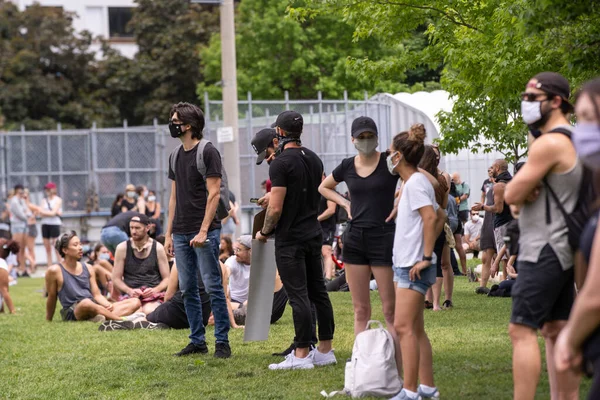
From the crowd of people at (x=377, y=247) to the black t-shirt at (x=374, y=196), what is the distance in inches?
0.4

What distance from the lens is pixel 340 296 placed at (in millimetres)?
15484

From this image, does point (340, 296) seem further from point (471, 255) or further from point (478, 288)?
point (471, 255)

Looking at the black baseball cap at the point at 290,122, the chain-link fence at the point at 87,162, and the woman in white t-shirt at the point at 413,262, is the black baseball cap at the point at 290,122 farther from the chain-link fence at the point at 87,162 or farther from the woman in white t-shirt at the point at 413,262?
the chain-link fence at the point at 87,162

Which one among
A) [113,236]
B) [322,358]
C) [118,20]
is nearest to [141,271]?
[113,236]

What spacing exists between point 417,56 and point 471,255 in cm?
837

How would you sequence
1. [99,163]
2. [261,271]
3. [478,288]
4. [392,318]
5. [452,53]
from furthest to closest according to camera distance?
[99,163]
[478,288]
[452,53]
[261,271]
[392,318]

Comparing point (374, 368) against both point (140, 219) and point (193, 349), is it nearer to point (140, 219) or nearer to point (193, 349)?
point (193, 349)

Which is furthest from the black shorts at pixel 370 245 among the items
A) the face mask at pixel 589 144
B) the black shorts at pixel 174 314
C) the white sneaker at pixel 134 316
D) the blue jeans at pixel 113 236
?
the blue jeans at pixel 113 236

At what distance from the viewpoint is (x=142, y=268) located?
13758 millimetres

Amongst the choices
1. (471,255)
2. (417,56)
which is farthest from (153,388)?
(471,255)

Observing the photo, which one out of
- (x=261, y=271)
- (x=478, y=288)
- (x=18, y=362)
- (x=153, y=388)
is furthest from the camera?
(x=478, y=288)

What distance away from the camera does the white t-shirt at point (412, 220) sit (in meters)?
6.69

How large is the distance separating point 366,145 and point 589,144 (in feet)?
14.1

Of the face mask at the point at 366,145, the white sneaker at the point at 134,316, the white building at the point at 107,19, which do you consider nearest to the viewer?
the face mask at the point at 366,145
